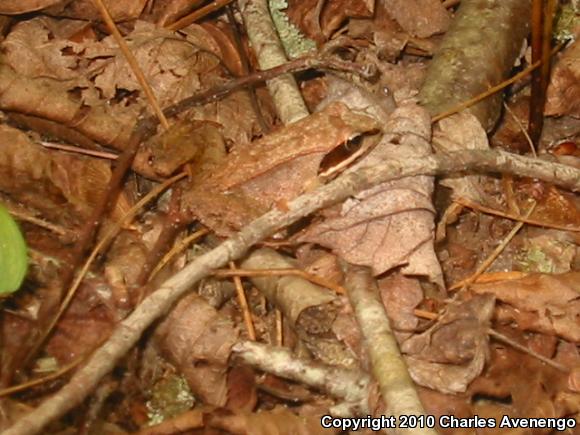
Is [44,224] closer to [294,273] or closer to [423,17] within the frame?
[294,273]

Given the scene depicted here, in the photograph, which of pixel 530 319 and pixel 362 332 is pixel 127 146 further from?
pixel 530 319

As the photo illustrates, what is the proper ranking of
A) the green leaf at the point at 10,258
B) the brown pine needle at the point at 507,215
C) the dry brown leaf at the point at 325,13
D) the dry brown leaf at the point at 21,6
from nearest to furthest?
the green leaf at the point at 10,258
the brown pine needle at the point at 507,215
the dry brown leaf at the point at 21,6
the dry brown leaf at the point at 325,13

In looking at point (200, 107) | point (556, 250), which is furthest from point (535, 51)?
point (200, 107)

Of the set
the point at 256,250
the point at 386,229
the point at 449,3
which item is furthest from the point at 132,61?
the point at 449,3

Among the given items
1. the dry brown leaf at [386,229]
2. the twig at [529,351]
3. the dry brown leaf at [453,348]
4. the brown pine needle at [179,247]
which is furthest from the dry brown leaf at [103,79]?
the twig at [529,351]

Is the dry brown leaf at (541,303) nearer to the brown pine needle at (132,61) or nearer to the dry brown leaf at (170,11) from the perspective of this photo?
the brown pine needle at (132,61)

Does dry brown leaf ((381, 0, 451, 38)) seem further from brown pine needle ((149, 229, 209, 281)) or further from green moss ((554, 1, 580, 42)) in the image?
brown pine needle ((149, 229, 209, 281))

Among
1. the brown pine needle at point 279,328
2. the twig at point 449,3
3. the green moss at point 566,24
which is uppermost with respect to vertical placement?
the twig at point 449,3
